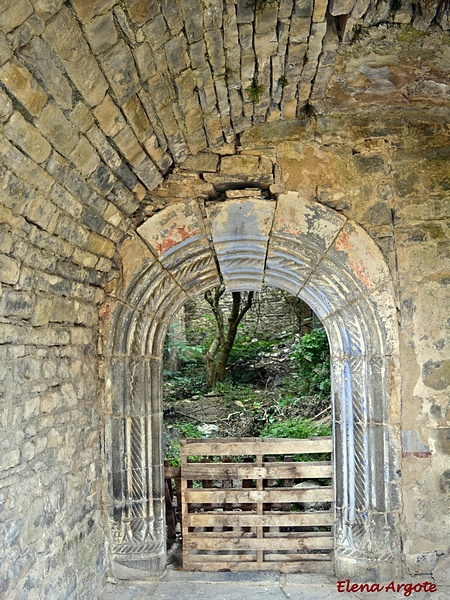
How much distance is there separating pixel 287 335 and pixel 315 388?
10.00 ft

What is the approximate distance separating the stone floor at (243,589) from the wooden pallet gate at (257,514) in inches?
4.7

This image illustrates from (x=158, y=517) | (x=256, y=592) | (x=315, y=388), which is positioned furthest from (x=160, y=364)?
(x=315, y=388)

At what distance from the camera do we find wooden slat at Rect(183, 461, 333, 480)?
4742 millimetres

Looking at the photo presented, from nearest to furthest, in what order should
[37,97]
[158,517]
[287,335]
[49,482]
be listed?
[37,97] → [49,482] → [158,517] → [287,335]

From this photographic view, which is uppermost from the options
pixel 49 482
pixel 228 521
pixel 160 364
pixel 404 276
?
pixel 404 276

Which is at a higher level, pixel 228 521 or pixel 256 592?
pixel 228 521

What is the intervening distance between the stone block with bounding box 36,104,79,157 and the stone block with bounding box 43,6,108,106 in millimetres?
152

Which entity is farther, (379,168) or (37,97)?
(379,168)

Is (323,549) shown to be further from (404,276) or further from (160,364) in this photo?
(404,276)

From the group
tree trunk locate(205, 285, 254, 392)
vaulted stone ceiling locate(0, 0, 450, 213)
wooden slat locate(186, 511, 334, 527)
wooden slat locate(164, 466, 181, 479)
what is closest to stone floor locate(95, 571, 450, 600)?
wooden slat locate(186, 511, 334, 527)

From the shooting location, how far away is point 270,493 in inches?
189

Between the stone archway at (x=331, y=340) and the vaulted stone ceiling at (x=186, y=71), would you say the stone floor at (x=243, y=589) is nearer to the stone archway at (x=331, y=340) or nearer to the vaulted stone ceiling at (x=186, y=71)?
the stone archway at (x=331, y=340)

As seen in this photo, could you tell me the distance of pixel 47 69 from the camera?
2.29 meters

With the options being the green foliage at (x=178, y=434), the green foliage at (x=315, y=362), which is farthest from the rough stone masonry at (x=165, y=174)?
the green foliage at (x=315, y=362)
